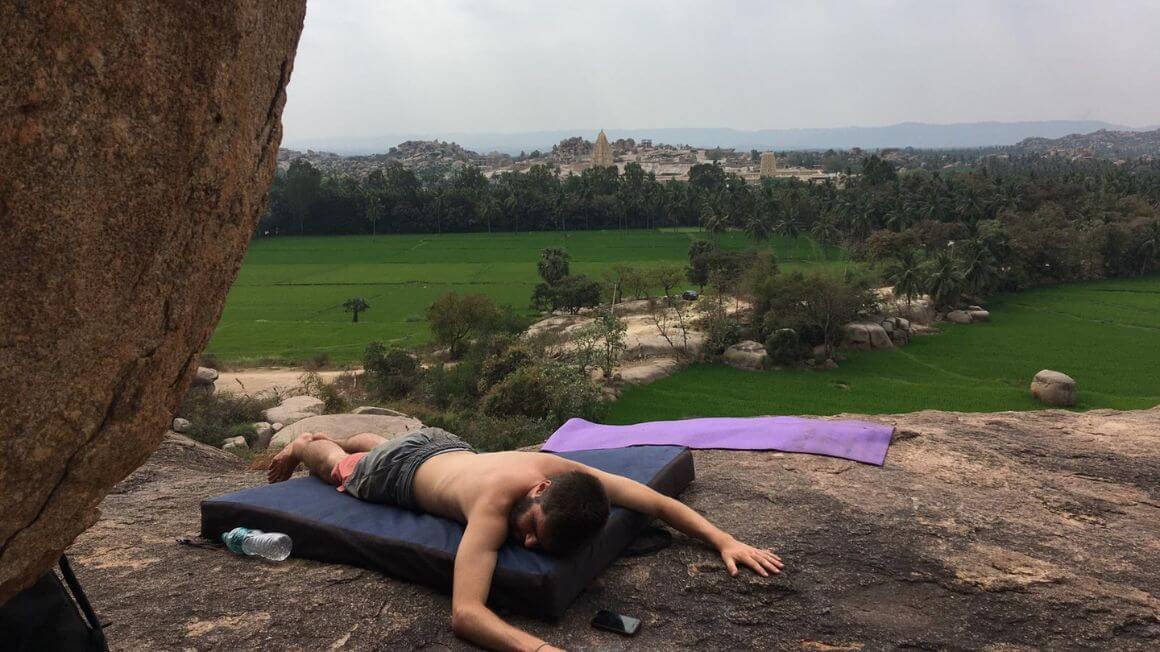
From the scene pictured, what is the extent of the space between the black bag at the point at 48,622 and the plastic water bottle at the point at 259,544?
122cm

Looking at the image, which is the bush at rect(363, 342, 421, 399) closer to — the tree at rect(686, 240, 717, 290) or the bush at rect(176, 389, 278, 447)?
the bush at rect(176, 389, 278, 447)

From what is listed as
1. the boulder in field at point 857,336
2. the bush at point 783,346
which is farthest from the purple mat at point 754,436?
the boulder in field at point 857,336

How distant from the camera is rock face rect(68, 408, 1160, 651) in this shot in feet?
13.3

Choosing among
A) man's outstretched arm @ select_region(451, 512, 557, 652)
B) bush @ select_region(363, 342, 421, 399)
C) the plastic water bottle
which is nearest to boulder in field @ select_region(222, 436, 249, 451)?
bush @ select_region(363, 342, 421, 399)

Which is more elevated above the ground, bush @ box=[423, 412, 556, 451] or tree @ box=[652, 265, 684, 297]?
tree @ box=[652, 265, 684, 297]

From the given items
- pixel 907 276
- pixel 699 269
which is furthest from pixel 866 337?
pixel 699 269

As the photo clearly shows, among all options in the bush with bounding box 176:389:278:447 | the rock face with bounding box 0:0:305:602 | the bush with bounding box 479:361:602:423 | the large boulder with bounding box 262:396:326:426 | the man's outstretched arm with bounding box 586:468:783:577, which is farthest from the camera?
the bush with bounding box 479:361:602:423

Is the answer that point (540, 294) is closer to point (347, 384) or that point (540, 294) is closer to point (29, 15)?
point (347, 384)

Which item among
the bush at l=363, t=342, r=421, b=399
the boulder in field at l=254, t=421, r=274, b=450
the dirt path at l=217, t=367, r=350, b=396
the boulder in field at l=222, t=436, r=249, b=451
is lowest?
the dirt path at l=217, t=367, r=350, b=396

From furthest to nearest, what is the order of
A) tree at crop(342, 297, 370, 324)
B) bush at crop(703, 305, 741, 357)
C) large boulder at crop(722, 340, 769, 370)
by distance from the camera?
tree at crop(342, 297, 370, 324) < bush at crop(703, 305, 741, 357) < large boulder at crop(722, 340, 769, 370)

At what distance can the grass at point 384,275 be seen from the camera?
4116 centimetres

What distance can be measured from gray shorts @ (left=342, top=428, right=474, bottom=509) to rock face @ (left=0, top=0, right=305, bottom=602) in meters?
1.76

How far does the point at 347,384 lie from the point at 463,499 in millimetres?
27906

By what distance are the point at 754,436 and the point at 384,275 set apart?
5315 cm
